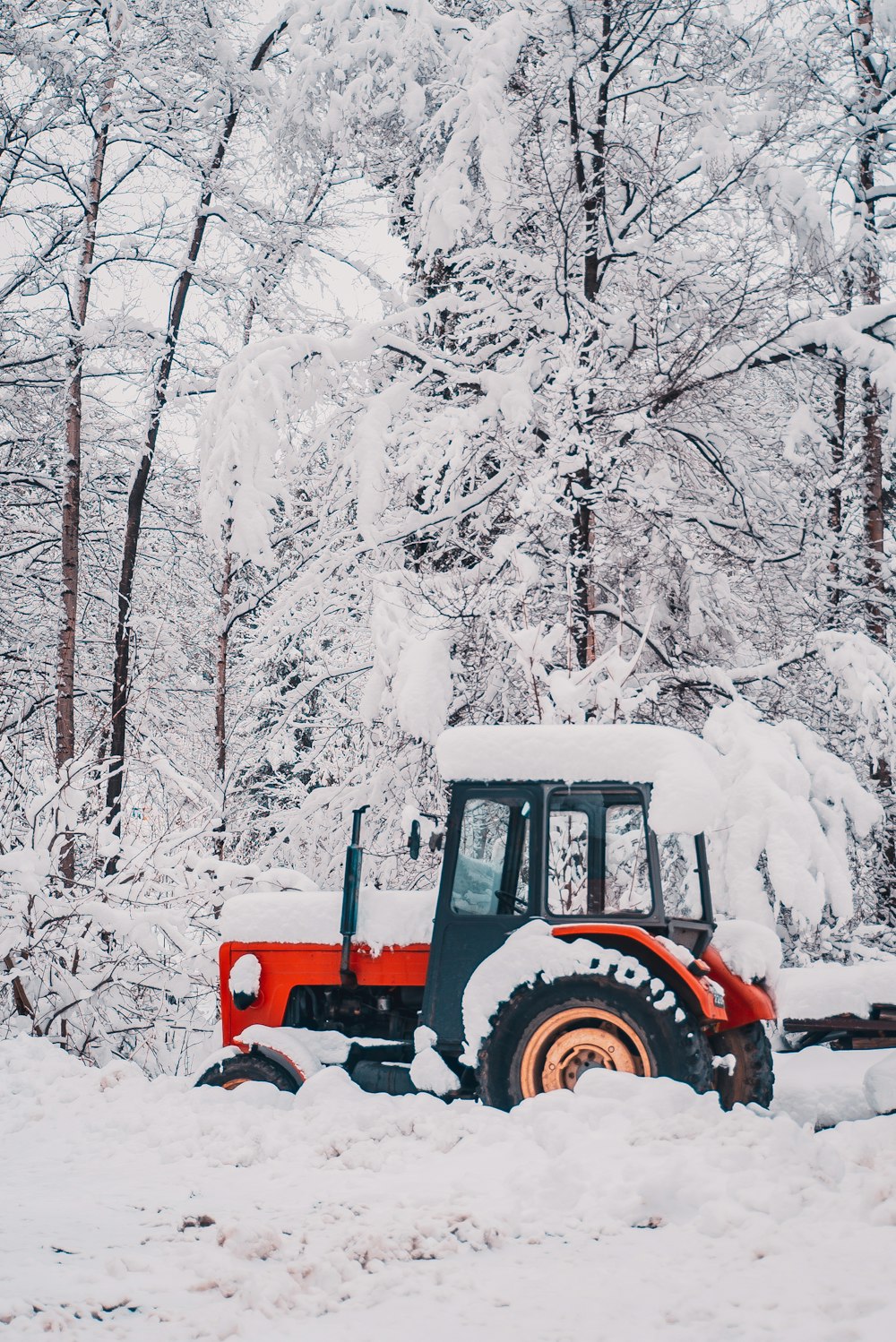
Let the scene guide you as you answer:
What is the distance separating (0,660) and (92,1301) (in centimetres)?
1070

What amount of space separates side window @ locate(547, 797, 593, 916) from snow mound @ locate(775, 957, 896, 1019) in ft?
3.62

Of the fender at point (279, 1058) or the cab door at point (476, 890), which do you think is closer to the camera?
the cab door at point (476, 890)

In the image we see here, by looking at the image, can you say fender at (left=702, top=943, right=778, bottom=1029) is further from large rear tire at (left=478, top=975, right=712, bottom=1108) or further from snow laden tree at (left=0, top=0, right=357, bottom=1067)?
snow laden tree at (left=0, top=0, right=357, bottom=1067)

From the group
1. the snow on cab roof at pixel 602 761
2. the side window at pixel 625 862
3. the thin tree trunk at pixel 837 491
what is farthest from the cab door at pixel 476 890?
the thin tree trunk at pixel 837 491

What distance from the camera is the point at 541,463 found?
357 inches

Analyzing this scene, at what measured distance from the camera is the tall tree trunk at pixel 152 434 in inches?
532

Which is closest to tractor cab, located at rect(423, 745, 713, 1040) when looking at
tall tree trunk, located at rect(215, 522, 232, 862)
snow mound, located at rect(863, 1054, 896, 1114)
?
snow mound, located at rect(863, 1054, 896, 1114)

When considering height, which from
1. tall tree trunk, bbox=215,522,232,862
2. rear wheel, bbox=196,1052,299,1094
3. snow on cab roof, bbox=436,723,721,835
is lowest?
rear wheel, bbox=196,1052,299,1094

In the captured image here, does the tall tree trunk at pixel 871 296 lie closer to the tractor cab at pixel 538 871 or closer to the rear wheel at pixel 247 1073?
the tractor cab at pixel 538 871

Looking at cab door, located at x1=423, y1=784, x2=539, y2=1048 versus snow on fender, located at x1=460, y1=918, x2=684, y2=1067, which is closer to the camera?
snow on fender, located at x1=460, y1=918, x2=684, y2=1067

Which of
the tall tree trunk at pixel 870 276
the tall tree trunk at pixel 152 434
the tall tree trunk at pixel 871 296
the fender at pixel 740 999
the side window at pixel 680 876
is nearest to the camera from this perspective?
the fender at pixel 740 999

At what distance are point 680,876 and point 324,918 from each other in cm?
212

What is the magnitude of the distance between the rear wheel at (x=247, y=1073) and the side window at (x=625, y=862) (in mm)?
1794

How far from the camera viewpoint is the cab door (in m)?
5.68
